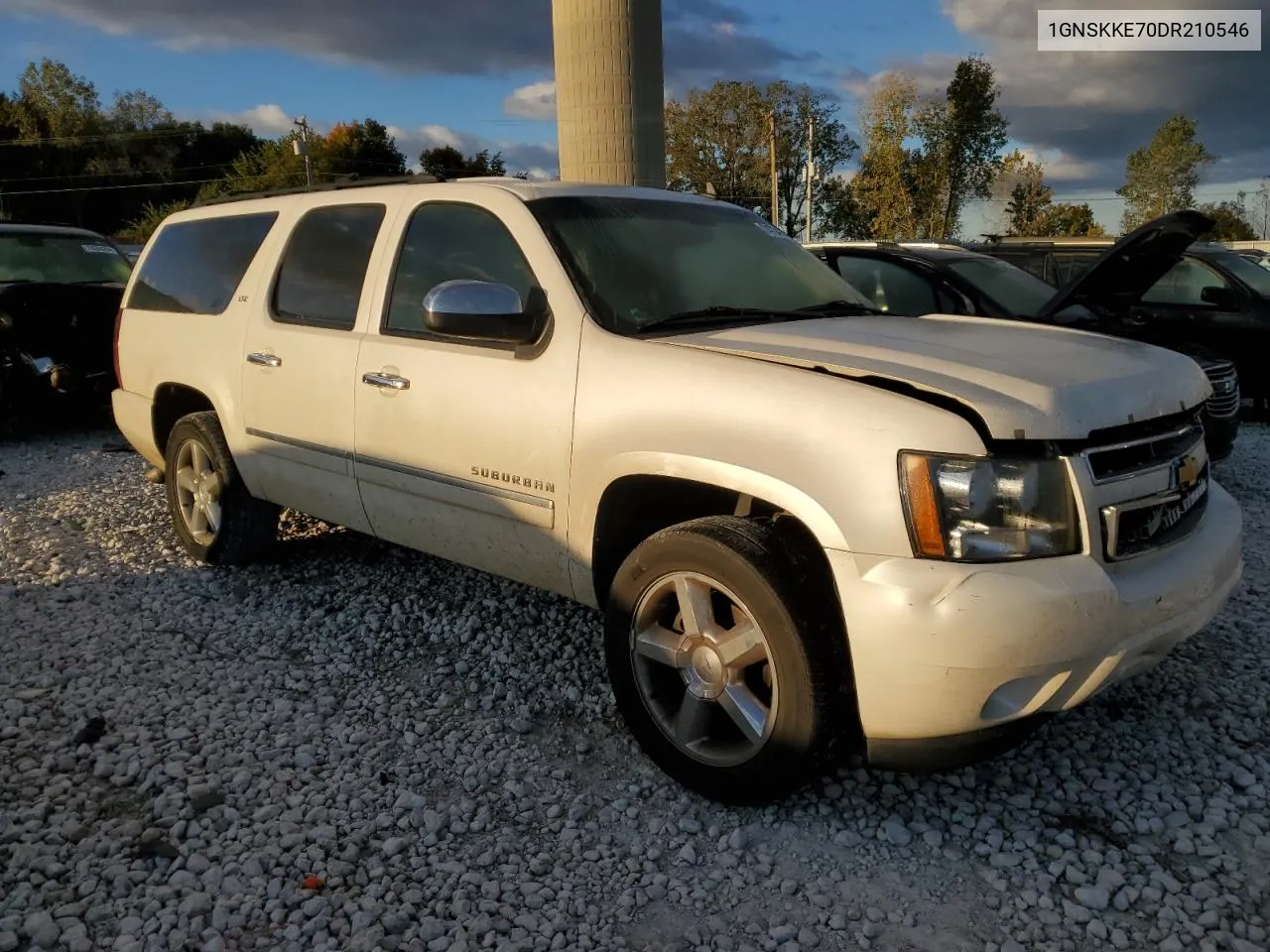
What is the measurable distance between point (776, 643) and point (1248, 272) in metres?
8.94

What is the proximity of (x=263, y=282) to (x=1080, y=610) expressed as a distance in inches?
148

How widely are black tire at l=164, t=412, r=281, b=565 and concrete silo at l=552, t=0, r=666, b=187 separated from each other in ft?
29.7

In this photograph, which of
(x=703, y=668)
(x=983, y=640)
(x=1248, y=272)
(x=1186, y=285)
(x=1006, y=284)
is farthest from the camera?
(x=1186, y=285)

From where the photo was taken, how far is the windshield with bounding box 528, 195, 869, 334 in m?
3.34

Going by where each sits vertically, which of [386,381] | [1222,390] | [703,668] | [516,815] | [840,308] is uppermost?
[840,308]

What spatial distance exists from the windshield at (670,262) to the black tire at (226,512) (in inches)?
88.7

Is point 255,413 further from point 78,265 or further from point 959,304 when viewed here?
point 78,265

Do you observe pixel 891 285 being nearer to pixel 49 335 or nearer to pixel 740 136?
pixel 49 335

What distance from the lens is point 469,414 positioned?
3.43 metres

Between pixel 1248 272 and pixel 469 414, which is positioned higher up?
pixel 1248 272

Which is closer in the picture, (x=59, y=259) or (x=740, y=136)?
(x=59, y=259)

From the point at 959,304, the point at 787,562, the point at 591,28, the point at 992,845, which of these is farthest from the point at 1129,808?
the point at 591,28

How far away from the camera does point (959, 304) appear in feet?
22.5

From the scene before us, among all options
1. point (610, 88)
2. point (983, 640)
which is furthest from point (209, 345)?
point (610, 88)
